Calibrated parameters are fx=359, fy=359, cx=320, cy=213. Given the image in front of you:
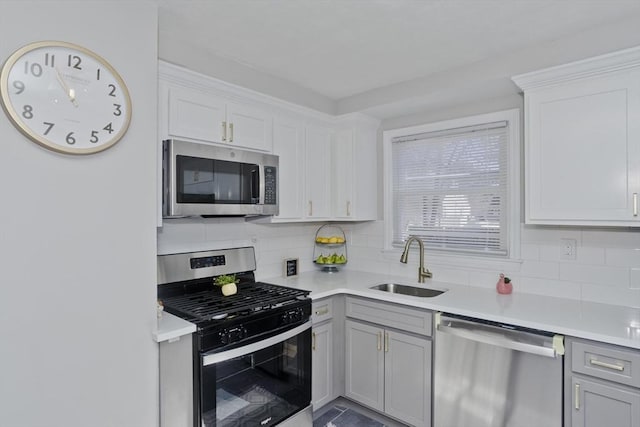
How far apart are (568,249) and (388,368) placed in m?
1.39

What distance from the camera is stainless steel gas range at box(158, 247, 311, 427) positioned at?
5.63ft

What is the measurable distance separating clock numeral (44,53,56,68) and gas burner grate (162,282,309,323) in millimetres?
1225

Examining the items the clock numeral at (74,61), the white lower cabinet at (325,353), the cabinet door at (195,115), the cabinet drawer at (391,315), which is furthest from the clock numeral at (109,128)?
the cabinet drawer at (391,315)

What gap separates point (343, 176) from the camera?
305 cm

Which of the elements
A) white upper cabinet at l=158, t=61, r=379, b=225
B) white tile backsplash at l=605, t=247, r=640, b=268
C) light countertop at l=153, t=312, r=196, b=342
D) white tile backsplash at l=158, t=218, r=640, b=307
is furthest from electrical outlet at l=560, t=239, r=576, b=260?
light countertop at l=153, t=312, r=196, b=342

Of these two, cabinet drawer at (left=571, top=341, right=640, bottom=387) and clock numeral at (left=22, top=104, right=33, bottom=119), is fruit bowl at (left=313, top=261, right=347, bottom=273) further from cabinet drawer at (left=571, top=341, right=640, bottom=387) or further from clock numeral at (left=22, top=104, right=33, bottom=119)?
clock numeral at (left=22, top=104, right=33, bottom=119)

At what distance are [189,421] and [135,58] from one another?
170 centimetres

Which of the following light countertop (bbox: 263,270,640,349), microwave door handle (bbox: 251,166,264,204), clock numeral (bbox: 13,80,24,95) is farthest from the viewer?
microwave door handle (bbox: 251,166,264,204)

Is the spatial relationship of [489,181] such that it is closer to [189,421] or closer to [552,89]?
[552,89]

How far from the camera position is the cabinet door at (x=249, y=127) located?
2.31 metres

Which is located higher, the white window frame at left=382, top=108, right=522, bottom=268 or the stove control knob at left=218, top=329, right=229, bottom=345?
the white window frame at left=382, top=108, right=522, bottom=268

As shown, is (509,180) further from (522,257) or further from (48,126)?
(48,126)

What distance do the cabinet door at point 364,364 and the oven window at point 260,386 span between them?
44 cm

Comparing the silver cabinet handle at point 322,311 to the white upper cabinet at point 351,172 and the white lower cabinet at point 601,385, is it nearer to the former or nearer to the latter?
the white upper cabinet at point 351,172
